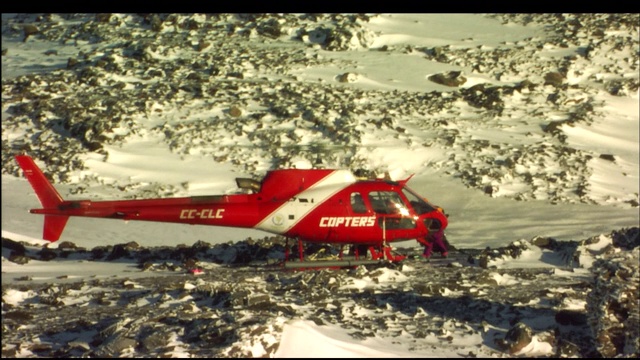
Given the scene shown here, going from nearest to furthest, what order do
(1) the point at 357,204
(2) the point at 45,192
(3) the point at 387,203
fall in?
(2) the point at 45,192 < (1) the point at 357,204 < (3) the point at 387,203

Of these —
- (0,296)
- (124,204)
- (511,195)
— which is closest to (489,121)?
(511,195)

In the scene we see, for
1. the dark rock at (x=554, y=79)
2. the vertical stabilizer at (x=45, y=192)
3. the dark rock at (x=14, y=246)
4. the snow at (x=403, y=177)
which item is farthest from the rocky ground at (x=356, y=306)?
the dark rock at (x=554, y=79)

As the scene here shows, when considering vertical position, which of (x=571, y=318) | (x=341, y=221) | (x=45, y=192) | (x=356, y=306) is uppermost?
(x=571, y=318)

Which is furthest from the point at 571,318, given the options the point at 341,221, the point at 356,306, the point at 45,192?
the point at 45,192

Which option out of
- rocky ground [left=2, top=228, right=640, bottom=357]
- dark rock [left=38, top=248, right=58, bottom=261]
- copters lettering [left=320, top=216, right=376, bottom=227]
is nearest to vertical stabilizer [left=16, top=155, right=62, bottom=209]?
rocky ground [left=2, top=228, right=640, bottom=357]

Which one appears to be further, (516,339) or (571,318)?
(571,318)

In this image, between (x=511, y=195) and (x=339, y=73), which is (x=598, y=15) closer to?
(x=339, y=73)

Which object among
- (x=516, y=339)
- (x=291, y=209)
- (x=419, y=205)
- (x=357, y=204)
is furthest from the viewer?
(x=419, y=205)

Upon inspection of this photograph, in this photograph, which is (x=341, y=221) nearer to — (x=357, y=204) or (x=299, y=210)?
(x=357, y=204)

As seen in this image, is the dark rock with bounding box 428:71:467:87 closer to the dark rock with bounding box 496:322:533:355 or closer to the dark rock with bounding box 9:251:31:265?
the dark rock with bounding box 9:251:31:265

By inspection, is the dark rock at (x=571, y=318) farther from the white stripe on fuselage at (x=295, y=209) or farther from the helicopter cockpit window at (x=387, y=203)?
the white stripe on fuselage at (x=295, y=209)
